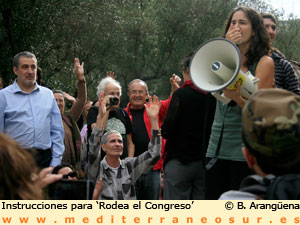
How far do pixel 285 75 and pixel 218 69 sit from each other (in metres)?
0.62

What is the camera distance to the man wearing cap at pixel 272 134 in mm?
1994

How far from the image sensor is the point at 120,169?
519cm

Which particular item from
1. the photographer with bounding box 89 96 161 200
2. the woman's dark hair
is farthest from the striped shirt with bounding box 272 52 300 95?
the photographer with bounding box 89 96 161 200

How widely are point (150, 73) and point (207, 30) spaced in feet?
14.1

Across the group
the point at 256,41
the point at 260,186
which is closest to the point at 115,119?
the point at 256,41

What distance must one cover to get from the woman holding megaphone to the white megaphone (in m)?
0.15

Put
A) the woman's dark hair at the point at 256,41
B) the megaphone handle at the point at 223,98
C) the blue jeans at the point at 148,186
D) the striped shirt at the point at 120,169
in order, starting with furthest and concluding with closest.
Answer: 1. the blue jeans at the point at 148,186
2. the striped shirt at the point at 120,169
3. the woman's dark hair at the point at 256,41
4. the megaphone handle at the point at 223,98

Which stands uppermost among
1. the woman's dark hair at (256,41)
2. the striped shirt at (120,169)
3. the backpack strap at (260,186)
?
the woman's dark hair at (256,41)

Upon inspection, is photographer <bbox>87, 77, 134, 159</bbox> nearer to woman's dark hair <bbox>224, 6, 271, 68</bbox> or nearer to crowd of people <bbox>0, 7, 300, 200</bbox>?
crowd of people <bbox>0, 7, 300, 200</bbox>

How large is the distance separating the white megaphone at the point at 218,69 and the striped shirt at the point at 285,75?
17.6 inches

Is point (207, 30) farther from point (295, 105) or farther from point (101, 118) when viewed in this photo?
point (295, 105)

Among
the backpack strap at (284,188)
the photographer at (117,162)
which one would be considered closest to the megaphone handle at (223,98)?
the photographer at (117,162)

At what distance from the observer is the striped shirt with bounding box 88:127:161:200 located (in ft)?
16.4

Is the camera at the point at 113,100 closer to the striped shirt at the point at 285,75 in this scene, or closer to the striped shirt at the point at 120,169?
the striped shirt at the point at 120,169
